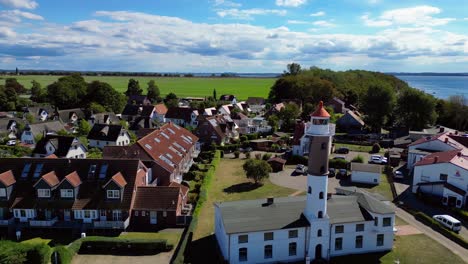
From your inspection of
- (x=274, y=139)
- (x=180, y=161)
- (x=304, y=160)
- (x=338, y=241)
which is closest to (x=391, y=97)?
(x=274, y=139)

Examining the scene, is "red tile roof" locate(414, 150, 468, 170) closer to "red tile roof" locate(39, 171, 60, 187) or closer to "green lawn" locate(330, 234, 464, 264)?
"green lawn" locate(330, 234, 464, 264)

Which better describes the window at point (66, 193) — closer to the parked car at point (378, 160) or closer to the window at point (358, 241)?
the window at point (358, 241)

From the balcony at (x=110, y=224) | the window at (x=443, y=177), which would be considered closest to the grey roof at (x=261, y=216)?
the balcony at (x=110, y=224)

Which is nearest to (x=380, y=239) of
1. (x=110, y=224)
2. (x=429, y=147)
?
(x=110, y=224)

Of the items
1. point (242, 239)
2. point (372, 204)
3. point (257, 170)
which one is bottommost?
point (242, 239)

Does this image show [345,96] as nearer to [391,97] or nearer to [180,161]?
[391,97]

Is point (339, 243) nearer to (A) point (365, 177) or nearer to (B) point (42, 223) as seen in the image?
(A) point (365, 177)

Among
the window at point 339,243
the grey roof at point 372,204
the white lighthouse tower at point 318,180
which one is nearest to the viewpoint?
the white lighthouse tower at point 318,180
